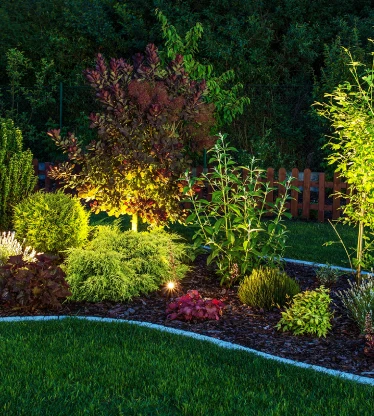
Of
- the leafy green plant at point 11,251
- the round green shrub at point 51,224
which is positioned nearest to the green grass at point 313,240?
the round green shrub at point 51,224

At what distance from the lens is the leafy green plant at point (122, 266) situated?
22.1ft

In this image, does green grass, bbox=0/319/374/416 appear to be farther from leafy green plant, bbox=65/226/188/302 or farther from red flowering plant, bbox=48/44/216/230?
red flowering plant, bbox=48/44/216/230

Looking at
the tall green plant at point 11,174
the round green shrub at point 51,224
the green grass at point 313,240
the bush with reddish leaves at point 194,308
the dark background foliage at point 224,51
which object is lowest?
the bush with reddish leaves at point 194,308

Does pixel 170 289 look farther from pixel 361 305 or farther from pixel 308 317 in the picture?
pixel 361 305

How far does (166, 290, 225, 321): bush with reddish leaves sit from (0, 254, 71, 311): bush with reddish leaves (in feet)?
3.22

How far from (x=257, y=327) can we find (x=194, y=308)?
0.57 meters

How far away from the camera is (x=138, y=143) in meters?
8.09

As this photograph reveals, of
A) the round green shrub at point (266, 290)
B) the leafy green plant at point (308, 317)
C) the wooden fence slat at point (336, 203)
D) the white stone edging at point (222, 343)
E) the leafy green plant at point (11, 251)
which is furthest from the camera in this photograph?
the wooden fence slat at point (336, 203)

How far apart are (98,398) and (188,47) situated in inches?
433

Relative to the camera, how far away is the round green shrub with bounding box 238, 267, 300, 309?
6.48 meters

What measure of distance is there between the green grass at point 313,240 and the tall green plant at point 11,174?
1.07 m

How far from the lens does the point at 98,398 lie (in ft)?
14.1

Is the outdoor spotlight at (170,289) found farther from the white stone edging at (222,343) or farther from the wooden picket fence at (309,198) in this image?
the wooden picket fence at (309,198)

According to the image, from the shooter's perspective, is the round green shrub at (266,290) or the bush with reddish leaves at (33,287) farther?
the round green shrub at (266,290)
